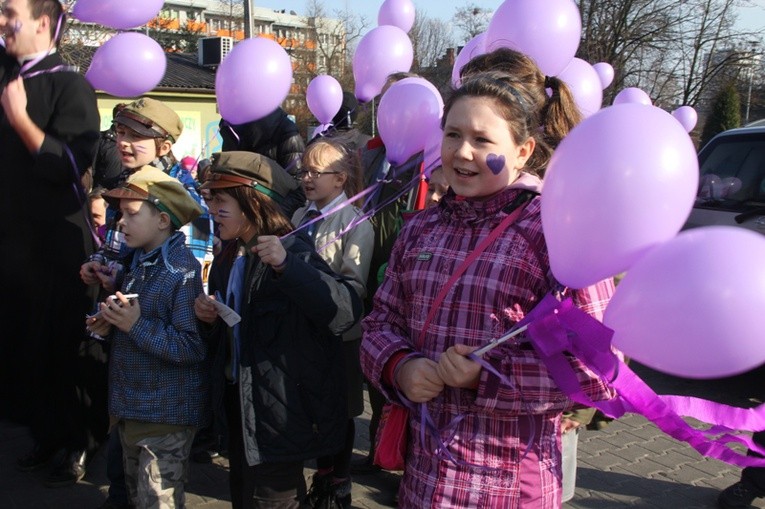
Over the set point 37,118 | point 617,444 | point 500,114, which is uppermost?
point 37,118

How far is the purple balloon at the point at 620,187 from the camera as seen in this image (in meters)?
1.51

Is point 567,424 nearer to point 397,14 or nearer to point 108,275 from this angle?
point 108,275

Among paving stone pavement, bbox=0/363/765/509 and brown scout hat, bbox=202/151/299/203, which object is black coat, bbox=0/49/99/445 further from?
brown scout hat, bbox=202/151/299/203

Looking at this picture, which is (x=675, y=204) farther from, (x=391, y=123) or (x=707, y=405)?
(x=391, y=123)

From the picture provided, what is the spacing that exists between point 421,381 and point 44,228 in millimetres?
2486

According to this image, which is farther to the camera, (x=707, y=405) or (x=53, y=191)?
(x=53, y=191)

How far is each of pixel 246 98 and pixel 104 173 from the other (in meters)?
2.16

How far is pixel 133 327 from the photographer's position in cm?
284

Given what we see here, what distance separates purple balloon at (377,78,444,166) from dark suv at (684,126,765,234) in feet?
10.5

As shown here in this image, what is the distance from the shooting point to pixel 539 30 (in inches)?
114

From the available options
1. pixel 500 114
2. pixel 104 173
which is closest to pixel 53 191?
pixel 104 173

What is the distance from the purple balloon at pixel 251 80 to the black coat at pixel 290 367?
1376 millimetres

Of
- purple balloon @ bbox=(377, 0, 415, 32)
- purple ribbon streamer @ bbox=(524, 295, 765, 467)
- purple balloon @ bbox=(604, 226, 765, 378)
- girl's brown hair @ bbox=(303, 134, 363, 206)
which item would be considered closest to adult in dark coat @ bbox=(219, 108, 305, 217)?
girl's brown hair @ bbox=(303, 134, 363, 206)

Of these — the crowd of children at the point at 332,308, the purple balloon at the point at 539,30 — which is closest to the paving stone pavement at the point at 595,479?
the crowd of children at the point at 332,308
